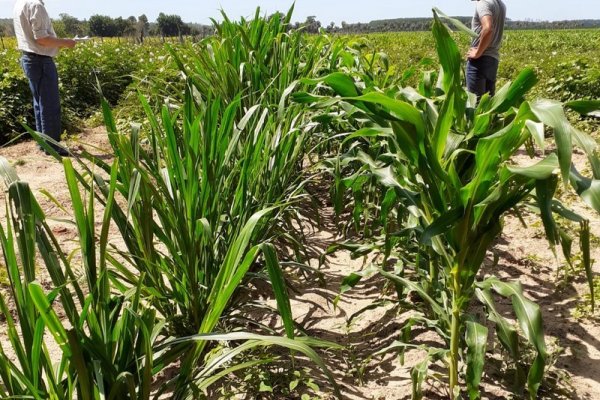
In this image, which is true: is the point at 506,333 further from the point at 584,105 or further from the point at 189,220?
the point at 189,220

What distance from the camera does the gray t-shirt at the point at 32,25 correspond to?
399cm

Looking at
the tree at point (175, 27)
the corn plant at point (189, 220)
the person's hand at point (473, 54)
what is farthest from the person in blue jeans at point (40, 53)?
the person's hand at point (473, 54)

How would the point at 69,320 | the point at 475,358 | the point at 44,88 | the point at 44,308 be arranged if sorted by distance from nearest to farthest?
the point at 44,308, the point at 69,320, the point at 475,358, the point at 44,88

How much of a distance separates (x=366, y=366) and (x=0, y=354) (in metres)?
1.07

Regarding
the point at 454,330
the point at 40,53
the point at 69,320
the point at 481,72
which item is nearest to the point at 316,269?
the point at 454,330

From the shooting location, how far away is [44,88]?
428 cm

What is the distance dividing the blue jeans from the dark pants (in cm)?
334

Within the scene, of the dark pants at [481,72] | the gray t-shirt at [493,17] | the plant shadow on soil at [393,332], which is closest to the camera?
the plant shadow on soil at [393,332]

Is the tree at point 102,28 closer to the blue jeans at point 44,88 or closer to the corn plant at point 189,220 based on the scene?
the blue jeans at point 44,88

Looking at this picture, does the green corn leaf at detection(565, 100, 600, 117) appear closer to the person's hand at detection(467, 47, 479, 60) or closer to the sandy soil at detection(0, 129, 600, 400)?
the sandy soil at detection(0, 129, 600, 400)

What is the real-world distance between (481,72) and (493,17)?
0.44 metres

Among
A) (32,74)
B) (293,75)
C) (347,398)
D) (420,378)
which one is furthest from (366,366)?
(32,74)

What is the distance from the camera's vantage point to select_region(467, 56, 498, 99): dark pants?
13.6 ft

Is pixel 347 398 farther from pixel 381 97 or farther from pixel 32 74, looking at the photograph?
pixel 32 74
